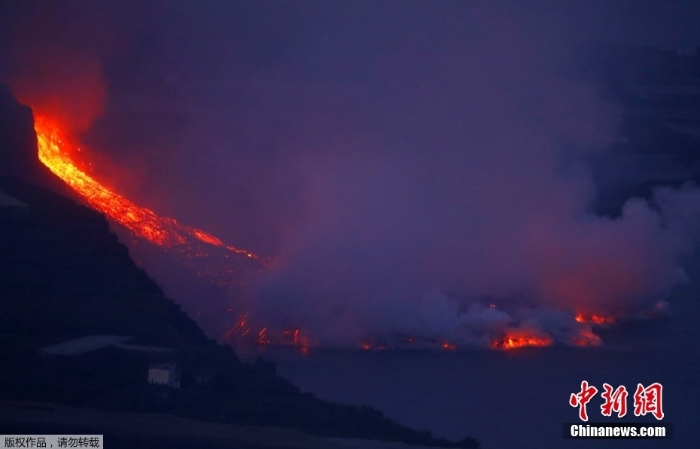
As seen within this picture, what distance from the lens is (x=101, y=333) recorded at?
798 cm

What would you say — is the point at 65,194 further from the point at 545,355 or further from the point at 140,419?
the point at 545,355

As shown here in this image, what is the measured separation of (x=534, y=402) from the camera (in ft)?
25.9

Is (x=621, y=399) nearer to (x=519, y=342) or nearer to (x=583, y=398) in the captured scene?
(x=583, y=398)

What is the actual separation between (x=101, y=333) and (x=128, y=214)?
9.93 ft

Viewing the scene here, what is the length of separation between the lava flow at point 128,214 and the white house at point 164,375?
3.30 m

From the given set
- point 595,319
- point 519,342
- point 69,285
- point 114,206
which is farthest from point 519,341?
point 69,285

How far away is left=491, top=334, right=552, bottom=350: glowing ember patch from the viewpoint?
10492mm

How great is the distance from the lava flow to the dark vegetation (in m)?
0.65

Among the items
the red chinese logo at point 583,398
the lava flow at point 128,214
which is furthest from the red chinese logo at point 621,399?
the lava flow at point 128,214

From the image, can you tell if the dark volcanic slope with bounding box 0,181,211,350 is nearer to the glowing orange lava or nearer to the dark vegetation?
the dark vegetation

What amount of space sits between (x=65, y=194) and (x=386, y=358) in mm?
3878

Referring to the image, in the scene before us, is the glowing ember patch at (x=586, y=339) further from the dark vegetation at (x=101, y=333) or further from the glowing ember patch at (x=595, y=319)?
the dark vegetation at (x=101, y=333)

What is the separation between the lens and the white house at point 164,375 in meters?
7.32

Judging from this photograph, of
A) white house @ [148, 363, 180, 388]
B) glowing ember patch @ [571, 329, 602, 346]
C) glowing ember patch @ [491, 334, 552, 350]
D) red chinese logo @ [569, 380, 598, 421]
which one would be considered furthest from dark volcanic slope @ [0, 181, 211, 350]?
glowing ember patch @ [571, 329, 602, 346]
